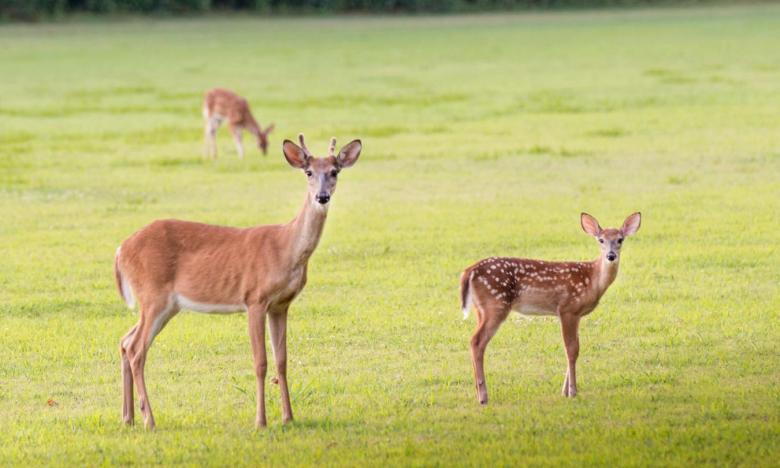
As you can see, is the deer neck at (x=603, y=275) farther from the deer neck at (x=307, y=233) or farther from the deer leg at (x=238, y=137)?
the deer leg at (x=238, y=137)

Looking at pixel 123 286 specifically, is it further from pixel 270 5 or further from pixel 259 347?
pixel 270 5

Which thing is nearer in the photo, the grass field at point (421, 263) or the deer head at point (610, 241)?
the grass field at point (421, 263)

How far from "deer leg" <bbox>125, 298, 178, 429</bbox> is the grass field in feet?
0.59

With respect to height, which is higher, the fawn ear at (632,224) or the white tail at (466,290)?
the fawn ear at (632,224)

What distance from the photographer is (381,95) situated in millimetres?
35219

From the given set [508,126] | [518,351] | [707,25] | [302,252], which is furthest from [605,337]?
[707,25]

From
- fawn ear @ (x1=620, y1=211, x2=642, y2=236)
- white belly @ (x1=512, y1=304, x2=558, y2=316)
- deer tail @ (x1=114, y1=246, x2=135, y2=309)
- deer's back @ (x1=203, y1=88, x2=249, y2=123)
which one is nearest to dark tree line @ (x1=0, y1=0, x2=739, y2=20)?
deer's back @ (x1=203, y1=88, x2=249, y2=123)

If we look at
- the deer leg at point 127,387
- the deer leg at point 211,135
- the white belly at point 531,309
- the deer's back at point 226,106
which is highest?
the white belly at point 531,309

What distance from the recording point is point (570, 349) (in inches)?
396

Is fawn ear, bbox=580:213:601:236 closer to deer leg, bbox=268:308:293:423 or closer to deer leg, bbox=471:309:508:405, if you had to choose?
deer leg, bbox=471:309:508:405

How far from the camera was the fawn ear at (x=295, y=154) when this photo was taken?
31.3 ft

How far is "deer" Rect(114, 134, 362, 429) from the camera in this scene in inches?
374

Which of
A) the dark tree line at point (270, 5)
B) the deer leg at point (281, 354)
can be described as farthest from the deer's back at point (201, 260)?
the dark tree line at point (270, 5)

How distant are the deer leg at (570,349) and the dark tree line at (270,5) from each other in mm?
62776
